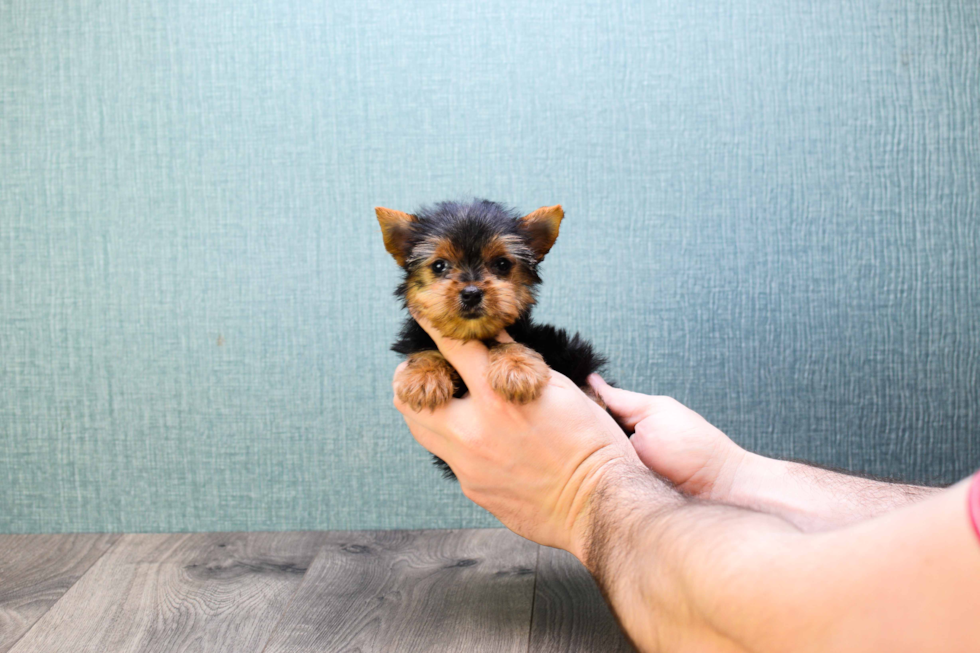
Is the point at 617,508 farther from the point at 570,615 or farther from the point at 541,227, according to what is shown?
the point at 541,227

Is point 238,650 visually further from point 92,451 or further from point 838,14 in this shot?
point 838,14

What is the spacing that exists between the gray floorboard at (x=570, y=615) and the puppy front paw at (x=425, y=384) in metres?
0.56

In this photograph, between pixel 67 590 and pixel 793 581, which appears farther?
pixel 67 590

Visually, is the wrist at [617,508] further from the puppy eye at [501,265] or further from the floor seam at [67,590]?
the floor seam at [67,590]

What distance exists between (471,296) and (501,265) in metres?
0.15

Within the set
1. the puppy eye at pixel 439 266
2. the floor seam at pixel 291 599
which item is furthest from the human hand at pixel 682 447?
the floor seam at pixel 291 599

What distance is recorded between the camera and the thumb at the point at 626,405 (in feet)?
5.32

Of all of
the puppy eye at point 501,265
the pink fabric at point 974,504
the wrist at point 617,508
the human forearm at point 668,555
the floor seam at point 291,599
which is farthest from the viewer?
the puppy eye at point 501,265

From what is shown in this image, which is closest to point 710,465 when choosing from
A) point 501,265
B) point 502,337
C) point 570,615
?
point 570,615

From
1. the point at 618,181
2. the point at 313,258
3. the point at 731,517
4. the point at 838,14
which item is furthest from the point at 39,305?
the point at 838,14

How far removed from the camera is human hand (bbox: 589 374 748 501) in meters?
1.58

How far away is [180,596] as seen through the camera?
5.23 feet

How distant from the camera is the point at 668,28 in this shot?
1.95 metres

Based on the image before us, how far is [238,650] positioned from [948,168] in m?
2.37
